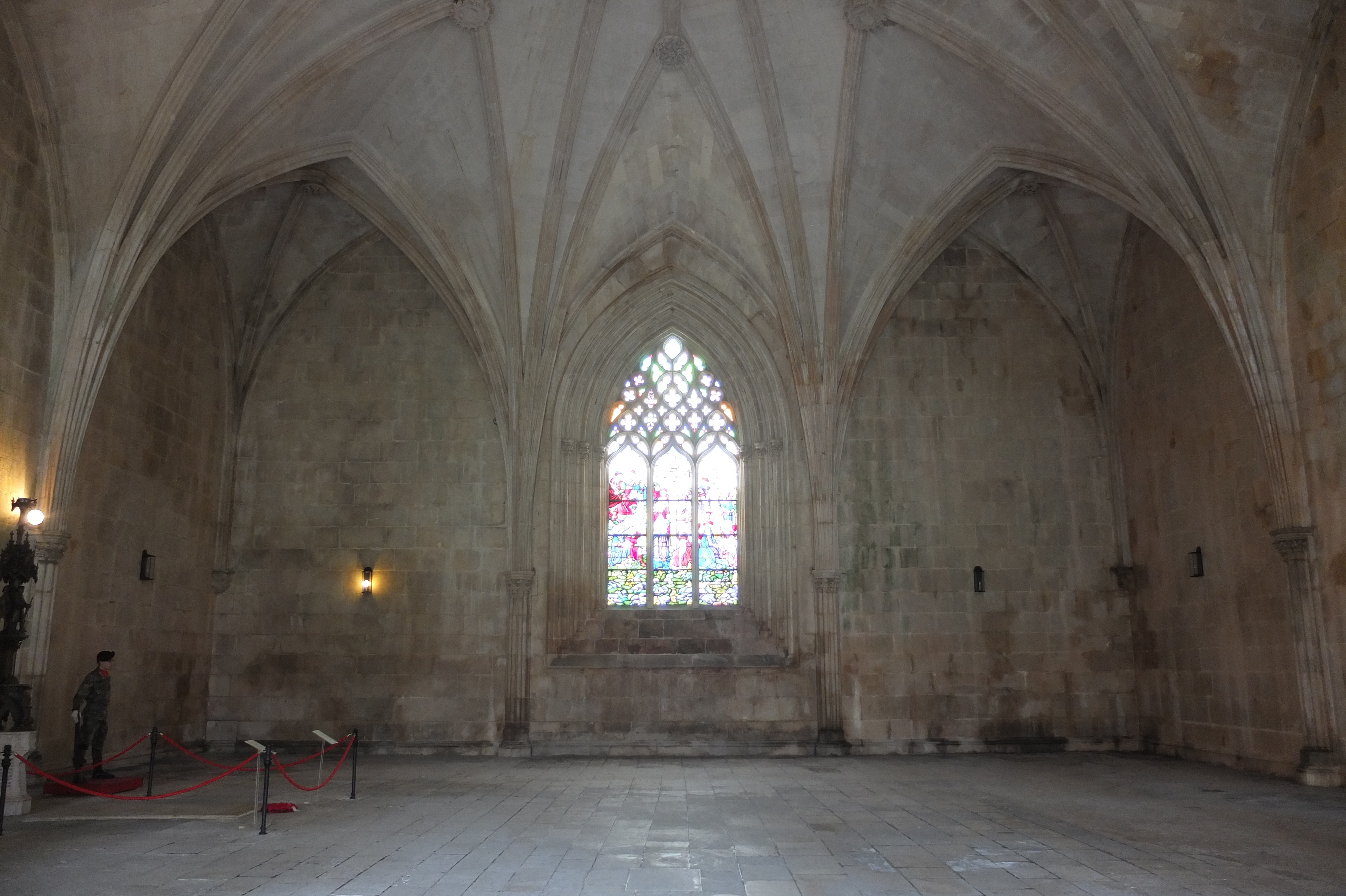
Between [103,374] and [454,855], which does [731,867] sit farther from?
[103,374]

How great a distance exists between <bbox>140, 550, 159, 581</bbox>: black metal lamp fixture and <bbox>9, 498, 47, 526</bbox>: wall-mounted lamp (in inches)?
129

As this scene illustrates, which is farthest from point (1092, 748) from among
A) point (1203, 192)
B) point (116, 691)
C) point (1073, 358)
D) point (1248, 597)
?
point (116, 691)

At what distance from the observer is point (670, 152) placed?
16.0 meters

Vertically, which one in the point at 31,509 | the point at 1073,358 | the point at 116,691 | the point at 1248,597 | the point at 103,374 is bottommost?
the point at 116,691

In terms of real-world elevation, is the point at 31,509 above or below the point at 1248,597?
above

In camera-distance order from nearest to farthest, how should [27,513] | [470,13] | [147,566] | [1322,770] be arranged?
1. [27,513]
2. [1322,770]
3. [470,13]
4. [147,566]

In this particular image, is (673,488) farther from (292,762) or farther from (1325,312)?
(1325,312)

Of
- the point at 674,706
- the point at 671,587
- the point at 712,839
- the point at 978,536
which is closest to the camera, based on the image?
the point at 712,839

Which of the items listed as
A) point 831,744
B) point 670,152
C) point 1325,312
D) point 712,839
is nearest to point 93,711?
point 712,839

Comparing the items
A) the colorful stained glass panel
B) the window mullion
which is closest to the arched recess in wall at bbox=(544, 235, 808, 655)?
the window mullion

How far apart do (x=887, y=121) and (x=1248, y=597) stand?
814cm

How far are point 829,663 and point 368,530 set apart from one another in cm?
763

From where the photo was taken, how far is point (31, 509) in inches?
433

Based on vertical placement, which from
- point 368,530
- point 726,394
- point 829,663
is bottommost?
point 829,663
